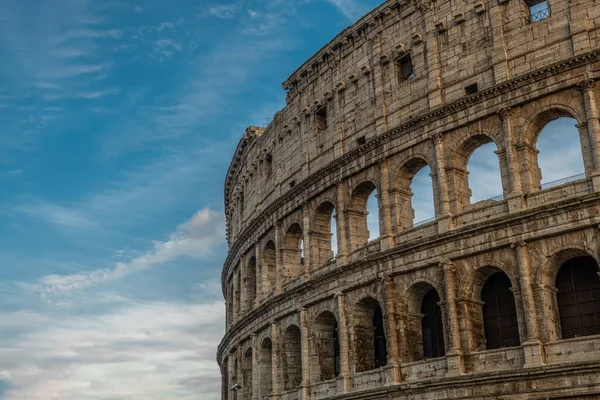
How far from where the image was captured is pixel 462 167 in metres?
25.6

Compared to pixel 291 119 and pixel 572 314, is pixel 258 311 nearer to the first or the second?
pixel 291 119

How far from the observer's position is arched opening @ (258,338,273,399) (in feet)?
107

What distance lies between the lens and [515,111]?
24.3m

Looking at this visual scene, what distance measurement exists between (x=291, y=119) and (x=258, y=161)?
12.8 ft

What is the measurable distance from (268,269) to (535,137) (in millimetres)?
14274

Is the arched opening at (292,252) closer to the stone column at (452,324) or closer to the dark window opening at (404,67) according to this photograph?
the dark window opening at (404,67)

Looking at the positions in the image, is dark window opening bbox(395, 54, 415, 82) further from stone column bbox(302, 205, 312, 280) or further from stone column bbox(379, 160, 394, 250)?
stone column bbox(302, 205, 312, 280)

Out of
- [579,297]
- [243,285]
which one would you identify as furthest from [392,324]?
[243,285]

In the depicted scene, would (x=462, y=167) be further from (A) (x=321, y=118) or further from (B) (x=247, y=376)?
(B) (x=247, y=376)

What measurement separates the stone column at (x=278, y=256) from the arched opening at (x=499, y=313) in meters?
10.1

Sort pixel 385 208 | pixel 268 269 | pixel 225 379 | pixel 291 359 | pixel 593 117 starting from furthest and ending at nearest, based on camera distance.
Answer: pixel 225 379, pixel 268 269, pixel 291 359, pixel 385 208, pixel 593 117

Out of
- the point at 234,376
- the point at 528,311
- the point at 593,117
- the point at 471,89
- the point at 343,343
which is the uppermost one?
the point at 471,89

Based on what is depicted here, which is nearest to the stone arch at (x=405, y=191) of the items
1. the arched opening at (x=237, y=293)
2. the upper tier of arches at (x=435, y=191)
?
the upper tier of arches at (x=435, y=191)

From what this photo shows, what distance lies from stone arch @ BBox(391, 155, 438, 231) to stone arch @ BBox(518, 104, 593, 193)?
11.7 ft
